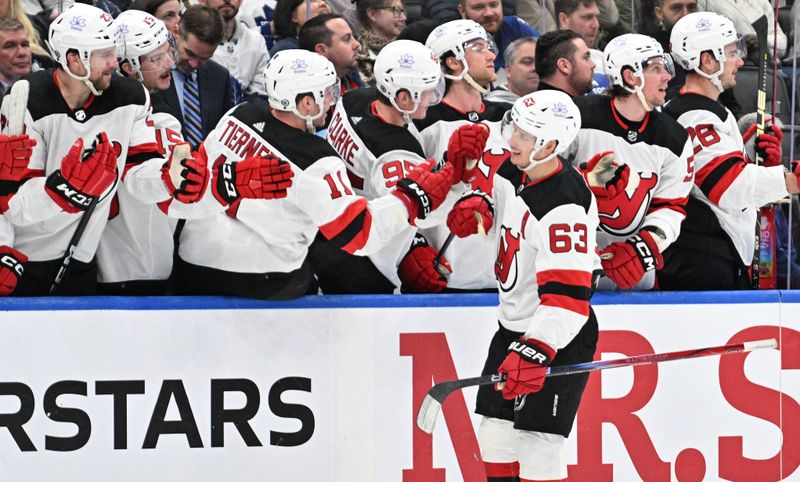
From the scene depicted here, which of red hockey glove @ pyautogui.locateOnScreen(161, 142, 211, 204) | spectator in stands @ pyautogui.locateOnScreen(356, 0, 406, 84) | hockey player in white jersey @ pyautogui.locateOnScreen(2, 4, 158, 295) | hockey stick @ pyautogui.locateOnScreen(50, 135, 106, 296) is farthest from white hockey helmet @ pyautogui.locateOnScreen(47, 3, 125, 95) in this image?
spectator in stands @ pyautogui.locateOnScreen(356, 0, 406, 84)

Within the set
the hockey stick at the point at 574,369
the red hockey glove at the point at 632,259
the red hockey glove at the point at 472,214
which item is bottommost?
the hockey stick at the point at 574,369

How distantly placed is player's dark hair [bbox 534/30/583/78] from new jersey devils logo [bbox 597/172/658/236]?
65 centimetres

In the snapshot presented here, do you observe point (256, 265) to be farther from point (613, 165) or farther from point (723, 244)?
point (723, 244)

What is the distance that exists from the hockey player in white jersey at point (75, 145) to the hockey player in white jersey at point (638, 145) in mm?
1591

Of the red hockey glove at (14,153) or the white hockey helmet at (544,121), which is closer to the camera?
the white hockey helmet at (544,121)

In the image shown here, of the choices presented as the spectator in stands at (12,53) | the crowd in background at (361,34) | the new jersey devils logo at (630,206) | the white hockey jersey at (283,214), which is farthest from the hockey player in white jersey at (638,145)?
the spectator in stands at (12,53)

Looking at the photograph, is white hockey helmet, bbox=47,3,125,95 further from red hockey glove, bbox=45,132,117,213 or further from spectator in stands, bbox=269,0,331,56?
spectator in stands, bbox=269,0,331,56

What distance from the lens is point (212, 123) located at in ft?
17.3

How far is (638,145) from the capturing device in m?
4.74

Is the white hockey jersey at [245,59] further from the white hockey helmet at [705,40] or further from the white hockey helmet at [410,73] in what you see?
the white hockey helmet at [705,40]

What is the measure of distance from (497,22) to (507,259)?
203 cm

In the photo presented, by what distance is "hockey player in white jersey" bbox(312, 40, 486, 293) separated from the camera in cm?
465

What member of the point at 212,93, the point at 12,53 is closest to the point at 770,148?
the point at 212,93

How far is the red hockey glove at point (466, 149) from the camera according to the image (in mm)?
4332
